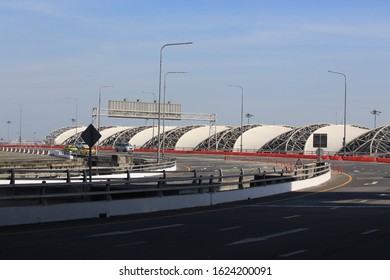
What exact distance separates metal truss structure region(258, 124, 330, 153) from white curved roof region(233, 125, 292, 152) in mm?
2086

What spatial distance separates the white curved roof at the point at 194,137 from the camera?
16588cm

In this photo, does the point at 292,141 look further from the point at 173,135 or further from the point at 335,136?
the point at 173,135

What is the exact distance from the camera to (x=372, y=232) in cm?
1709

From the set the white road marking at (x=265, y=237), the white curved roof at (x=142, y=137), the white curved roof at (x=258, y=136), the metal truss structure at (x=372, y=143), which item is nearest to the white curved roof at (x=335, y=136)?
the metal truss structure at (x=372, y=143)

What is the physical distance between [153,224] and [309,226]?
171 inches

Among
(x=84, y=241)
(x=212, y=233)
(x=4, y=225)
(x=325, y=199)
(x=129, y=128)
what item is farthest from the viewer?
(x=129, y=128)

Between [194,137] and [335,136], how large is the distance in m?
42.9

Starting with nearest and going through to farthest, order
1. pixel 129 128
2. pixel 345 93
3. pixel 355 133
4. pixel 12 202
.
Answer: pixel 12 202 < pixel 345 93 < pixel 355 133 < pixel 129 128

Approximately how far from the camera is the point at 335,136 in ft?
452

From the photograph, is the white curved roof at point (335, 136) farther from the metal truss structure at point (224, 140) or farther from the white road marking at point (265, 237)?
the white road marking at point (265, 237)

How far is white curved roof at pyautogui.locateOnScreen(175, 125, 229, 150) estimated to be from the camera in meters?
166
